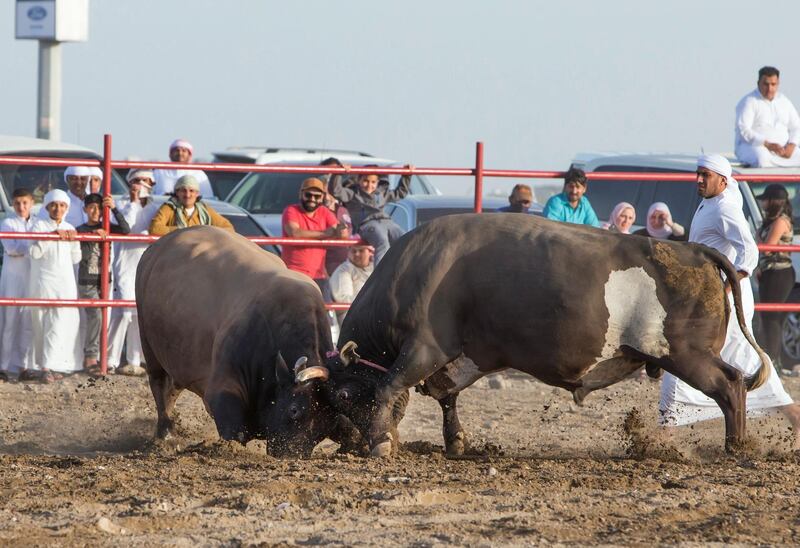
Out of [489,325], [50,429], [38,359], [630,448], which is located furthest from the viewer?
[38,359]

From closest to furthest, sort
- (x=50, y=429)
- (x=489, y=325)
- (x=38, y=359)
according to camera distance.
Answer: (x=489, y=325) < (x=50, y=429) < (x=38, y=359)

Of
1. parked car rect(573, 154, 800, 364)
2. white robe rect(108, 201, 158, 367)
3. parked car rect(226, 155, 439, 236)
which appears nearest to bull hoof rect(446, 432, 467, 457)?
white robe rect(108, 201, 158, 367)

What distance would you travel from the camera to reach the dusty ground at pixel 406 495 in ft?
18.2

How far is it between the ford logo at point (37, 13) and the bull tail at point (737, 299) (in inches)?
598

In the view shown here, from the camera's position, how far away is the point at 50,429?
9.32 metres

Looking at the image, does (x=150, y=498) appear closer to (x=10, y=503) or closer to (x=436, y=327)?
(x=10, y=503)

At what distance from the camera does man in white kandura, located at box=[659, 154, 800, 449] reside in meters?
8.35

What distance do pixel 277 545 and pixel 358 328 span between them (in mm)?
2811

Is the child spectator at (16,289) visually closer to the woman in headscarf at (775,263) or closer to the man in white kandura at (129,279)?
the man in white kandura at (129,279)

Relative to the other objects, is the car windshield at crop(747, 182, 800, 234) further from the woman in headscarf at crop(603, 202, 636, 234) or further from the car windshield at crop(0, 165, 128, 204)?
the car windshield at crop(0, 165, 128, 204)

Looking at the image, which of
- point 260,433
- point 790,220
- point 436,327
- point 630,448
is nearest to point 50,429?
point 260,433

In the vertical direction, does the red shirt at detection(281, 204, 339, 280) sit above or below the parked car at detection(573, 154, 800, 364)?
below

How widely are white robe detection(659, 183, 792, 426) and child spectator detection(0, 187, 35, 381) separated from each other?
5.29 meters

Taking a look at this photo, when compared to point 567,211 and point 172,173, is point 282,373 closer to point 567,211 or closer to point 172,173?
point 567,211
